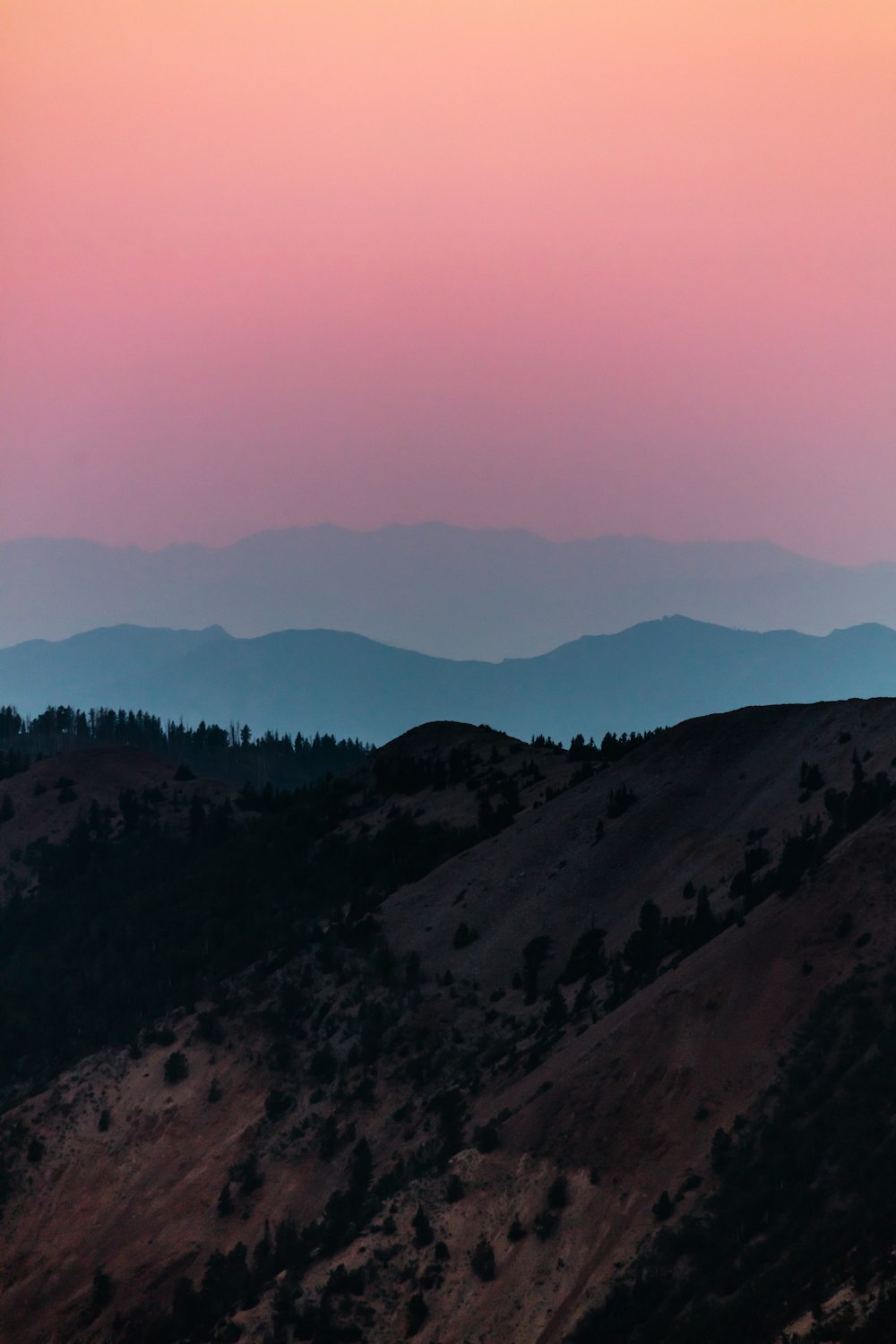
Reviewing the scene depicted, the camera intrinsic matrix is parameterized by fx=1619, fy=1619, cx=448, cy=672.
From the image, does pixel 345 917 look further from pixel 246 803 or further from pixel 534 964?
pixel 246 803

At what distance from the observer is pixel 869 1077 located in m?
45.1

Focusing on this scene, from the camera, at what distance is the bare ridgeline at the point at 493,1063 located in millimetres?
43844

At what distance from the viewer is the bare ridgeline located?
43844mm

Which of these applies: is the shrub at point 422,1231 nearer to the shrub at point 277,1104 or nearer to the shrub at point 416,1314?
the shrub at point 416,1314

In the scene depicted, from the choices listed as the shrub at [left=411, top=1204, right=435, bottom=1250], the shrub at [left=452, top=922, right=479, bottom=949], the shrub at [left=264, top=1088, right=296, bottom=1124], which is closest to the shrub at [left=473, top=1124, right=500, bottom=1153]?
the shrub at [left=411, top=1204, right=435, bottom=1250]

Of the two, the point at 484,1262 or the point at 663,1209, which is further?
the point at 484,1262

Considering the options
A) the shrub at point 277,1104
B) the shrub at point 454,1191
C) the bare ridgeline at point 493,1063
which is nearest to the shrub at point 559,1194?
the bare ridgeline at point 493,1063

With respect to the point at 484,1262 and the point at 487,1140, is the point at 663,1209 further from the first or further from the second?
the point at 487,1140

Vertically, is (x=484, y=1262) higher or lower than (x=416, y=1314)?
higher

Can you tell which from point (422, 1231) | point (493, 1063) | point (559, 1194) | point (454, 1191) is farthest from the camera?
point (493, 1063)

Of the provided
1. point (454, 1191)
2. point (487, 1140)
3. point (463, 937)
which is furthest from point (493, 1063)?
point (463, 937)

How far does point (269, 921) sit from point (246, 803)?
37.1 m

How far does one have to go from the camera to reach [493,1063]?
60.4 m

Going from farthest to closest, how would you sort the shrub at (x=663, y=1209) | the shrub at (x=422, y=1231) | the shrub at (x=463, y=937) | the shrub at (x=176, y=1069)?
1. the shrub at (x=463, y=937)
2. the shrub at (x=176, y=1069)
3. the shrub at (x=422, y=1231)
4. the shrub at (x=663, y=1209)
